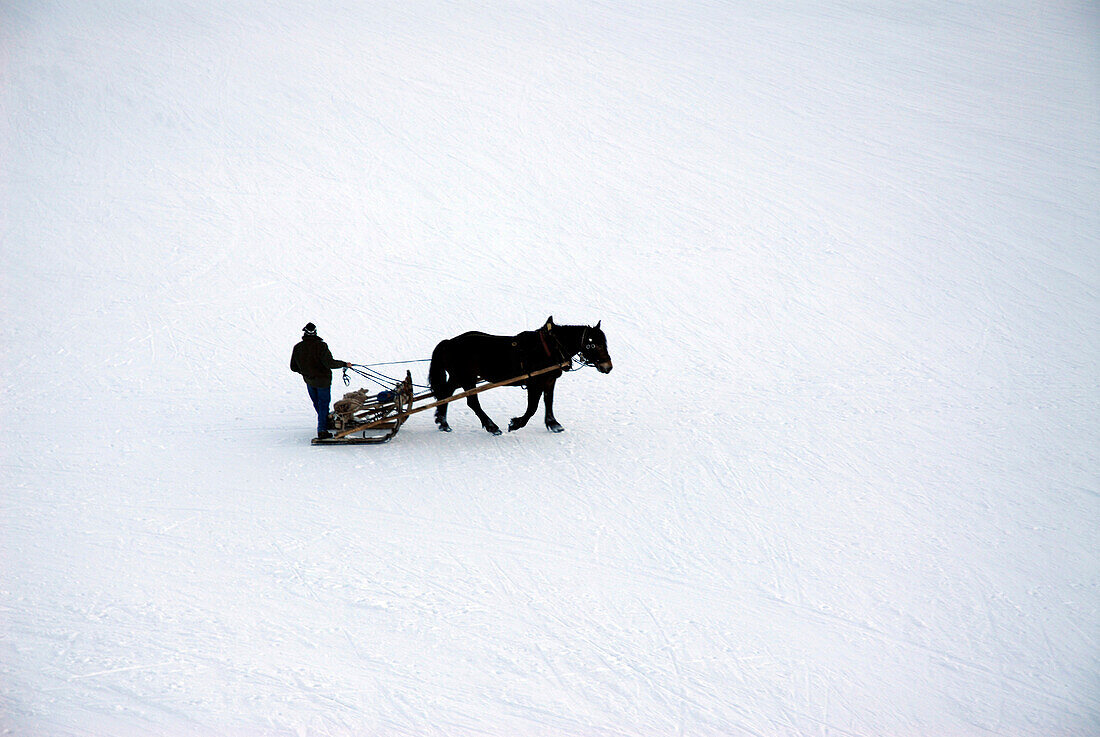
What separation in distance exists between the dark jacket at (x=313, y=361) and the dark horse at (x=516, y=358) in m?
1.26

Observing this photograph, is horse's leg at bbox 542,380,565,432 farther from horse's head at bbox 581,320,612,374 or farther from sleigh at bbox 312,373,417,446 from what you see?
sleigh at bbox 312,373,417,446

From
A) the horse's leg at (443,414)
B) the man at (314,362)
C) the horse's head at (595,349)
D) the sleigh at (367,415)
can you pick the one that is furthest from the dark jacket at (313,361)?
the horse's head at (595,349)

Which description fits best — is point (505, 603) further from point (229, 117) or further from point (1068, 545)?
point (229, 117)

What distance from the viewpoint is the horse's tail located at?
10.2 meters

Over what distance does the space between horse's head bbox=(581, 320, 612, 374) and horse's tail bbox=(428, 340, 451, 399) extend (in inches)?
66.0

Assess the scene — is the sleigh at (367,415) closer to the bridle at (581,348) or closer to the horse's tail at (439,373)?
the horse's tail at (439,373)

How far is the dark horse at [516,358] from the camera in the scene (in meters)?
9.80

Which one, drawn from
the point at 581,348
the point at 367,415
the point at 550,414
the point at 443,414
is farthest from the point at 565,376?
the point at 367,415

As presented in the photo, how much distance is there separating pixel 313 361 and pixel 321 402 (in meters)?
0.50

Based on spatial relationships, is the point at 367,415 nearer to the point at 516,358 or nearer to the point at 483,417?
the point at 483,417

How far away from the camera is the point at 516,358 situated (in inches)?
392

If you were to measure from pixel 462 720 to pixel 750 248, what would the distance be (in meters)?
15.9

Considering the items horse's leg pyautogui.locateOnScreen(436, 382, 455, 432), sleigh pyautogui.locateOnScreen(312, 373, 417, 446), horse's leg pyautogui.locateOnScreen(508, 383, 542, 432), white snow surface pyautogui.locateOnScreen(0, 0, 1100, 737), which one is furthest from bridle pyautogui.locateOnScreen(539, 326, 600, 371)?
sleigh pyautogui.locateOnScreen(312, 373, 417, 446)

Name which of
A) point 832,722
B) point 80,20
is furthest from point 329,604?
point 80,20
